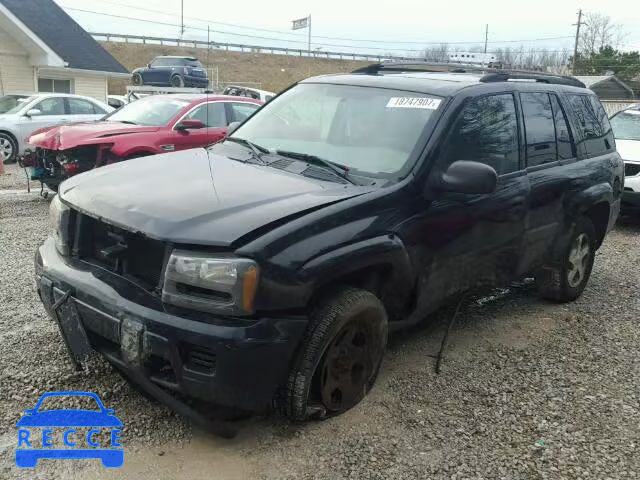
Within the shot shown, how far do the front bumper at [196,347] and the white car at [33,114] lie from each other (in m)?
11.4

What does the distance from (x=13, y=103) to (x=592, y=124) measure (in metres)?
12.8

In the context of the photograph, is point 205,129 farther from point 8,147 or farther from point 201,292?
point 201,292

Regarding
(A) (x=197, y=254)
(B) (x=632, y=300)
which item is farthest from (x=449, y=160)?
(B) (x=632, y=300)

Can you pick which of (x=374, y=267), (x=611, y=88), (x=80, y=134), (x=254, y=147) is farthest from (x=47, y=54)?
(x=611, y=88)

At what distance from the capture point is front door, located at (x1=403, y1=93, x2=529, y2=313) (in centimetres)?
349

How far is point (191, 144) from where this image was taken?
9.06 metres

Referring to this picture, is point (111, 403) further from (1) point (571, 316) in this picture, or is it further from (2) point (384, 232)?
(1) point (571, 316)

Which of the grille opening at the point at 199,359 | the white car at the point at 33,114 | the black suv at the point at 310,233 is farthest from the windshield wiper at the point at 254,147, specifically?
the white car at the point at 33,114

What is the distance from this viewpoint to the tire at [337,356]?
2.83 meters

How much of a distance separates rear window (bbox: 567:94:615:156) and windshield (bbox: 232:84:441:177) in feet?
6.55

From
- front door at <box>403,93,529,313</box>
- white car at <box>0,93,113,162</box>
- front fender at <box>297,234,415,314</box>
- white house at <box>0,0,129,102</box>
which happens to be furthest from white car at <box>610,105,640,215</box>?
white house at <box>0,0,129,102</box>

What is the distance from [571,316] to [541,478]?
253 cm

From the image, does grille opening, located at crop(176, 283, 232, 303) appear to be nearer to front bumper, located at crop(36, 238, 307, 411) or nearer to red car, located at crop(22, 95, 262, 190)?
front bumper, located at crop(36, 238, 307, 411)

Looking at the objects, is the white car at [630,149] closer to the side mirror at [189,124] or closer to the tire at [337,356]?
the side mirror at [189,124]
